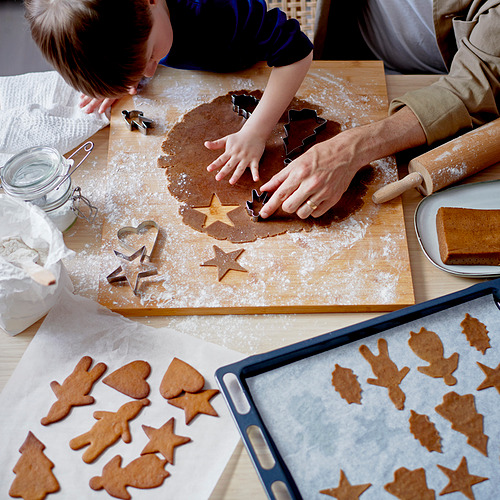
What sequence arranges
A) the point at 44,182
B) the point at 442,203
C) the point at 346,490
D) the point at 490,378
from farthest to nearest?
the point at 442,203 → the point at 44,182 → the point at 490,378 → the point at 346,490

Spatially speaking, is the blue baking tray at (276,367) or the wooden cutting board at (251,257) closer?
the blue baking tray at (276,367)

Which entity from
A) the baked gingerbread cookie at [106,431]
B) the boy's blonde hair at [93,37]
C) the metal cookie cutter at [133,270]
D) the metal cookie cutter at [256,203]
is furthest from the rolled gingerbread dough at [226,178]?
the baked gingerbread cookie at [106,431]

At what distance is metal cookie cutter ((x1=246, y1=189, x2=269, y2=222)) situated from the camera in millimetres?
1076

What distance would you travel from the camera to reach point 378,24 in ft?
4.92

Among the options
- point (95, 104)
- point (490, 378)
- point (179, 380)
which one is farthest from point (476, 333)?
point (95, 104)

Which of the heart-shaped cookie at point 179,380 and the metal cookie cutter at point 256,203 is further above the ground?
the metal cookie cutter at point 256,203

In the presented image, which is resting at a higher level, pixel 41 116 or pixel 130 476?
pixel 41 116

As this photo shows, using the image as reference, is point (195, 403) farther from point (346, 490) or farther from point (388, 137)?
point (388, 137)

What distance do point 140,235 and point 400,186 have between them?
0.56m

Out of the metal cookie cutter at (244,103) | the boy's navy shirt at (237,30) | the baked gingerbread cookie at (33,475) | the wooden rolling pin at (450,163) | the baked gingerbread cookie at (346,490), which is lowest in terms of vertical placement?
the baked gingerbread cookie at (346,490)

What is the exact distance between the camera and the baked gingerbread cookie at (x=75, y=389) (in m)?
0.84

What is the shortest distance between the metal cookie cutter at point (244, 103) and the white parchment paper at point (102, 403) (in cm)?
60

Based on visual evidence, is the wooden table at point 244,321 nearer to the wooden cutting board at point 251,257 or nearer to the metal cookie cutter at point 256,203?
the wooden cutting board at point 251,257

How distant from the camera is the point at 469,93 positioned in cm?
112
